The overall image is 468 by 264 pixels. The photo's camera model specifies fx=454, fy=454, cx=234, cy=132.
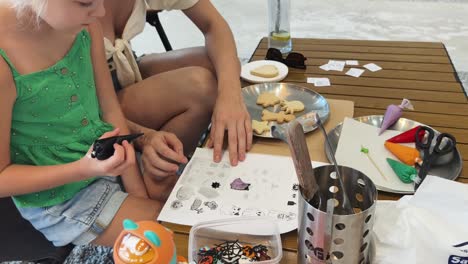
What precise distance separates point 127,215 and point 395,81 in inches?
33.1

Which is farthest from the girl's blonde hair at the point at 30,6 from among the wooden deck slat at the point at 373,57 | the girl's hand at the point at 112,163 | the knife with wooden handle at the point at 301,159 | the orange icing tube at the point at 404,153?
the wooden deck slat at the point at 373,57

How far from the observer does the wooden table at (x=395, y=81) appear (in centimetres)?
108

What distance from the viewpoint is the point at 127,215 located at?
923 mm

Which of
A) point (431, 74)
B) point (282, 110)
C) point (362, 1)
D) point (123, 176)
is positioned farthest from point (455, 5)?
point (123, 176)

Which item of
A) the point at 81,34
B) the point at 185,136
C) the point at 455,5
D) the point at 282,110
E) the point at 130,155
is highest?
the point at 81,34

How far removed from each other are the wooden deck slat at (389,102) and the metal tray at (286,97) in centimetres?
7

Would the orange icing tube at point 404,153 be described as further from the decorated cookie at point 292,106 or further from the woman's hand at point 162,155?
the woman's hand at point 162,155

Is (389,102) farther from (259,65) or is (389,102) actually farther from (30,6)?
(30,6)

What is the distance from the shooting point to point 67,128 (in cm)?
96

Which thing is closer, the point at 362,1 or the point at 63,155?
the point at 63,155

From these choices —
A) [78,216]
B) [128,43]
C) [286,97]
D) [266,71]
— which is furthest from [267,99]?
[78,216]

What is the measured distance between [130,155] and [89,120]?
0.26m

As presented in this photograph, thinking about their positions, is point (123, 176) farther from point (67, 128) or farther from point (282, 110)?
point (282, 110)

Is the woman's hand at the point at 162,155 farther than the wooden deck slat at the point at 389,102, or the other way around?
the wooden deck slat at the point at 389,102
